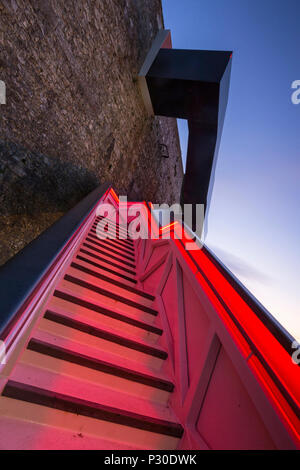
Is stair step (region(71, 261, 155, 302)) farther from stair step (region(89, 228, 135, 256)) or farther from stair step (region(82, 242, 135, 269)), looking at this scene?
stair step (region(89, 228, 135, 256))

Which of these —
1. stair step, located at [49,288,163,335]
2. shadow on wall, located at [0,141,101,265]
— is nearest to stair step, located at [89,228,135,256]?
shadow on wall, located at [0,141,101,265]

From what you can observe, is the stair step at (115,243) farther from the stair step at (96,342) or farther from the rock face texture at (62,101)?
the stair step at (96,342)

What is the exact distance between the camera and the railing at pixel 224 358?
33.7 inches

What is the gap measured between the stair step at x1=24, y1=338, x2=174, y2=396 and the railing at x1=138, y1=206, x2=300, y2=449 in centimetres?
17

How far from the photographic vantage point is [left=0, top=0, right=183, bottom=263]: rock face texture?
2.99 meters

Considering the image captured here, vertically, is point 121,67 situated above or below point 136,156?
above

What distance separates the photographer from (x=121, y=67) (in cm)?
530

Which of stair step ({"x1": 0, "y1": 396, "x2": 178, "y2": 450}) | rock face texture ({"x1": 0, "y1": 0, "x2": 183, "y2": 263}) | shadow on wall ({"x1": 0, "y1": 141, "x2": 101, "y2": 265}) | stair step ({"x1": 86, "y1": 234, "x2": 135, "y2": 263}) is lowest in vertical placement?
stair step ({"x1": 0, "y1": 396, "x2": 178, "y2": 450})

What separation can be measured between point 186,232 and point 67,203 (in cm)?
312

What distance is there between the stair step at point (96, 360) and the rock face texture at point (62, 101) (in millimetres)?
2521

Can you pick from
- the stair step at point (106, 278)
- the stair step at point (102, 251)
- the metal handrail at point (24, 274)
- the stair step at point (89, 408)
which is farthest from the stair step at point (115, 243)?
the stair step at point (89, 408)

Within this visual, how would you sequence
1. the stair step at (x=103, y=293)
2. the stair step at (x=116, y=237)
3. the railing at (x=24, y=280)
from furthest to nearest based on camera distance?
the stair step at (x=116, y=237) → the stair step at (x=103, y=293) → the railing at (x=24, y=280)
